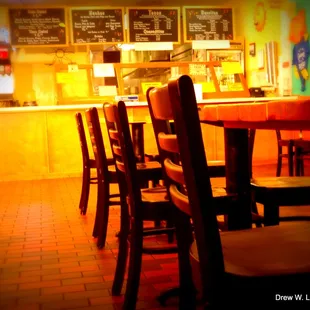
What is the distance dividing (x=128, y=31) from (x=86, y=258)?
5.79 m

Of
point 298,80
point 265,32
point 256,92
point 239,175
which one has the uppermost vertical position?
point 265,32

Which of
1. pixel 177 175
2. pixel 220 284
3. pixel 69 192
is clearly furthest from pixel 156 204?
pixel 69 192

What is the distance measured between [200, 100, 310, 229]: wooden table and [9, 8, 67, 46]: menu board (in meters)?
6.47

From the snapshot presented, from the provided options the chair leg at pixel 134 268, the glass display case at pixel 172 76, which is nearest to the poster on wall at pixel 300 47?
the glass display case at pixel 172 76

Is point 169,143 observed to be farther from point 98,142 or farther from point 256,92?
point 256,92

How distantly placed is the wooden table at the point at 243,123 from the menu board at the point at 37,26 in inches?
255

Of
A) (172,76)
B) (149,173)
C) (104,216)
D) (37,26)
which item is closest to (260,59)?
(172,76)

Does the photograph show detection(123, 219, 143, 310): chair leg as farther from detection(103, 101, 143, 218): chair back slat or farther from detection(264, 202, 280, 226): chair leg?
→ detection(264, 202, 280, 226): chair leg

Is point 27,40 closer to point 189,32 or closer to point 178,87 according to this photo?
point 189,32

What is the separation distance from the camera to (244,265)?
1201 millimetres

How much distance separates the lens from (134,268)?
2199 millimetres

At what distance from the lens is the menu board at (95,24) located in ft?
26.7

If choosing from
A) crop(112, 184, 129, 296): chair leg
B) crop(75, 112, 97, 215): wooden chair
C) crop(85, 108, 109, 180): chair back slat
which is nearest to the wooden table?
A: crop(112, 184, 129, 296): chair leg

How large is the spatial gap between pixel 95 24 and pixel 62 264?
5806mm
